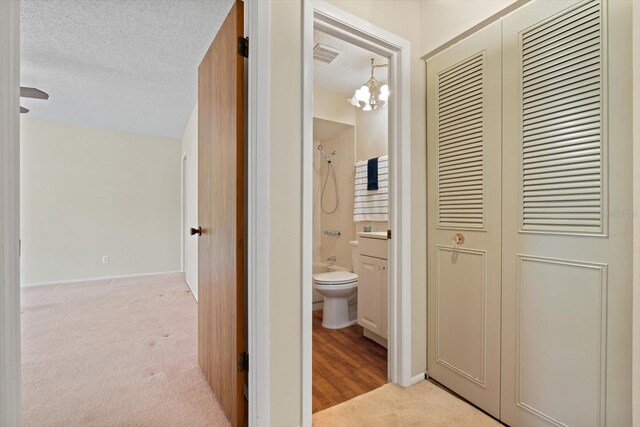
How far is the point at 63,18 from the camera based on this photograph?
2068 millimetres

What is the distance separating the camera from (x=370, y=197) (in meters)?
3.00

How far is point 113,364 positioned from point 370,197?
246 centimetres

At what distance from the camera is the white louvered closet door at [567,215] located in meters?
1.15

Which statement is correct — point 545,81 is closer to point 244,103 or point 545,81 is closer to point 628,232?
point 628,232

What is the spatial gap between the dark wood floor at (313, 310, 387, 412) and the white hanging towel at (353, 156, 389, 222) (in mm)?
1077

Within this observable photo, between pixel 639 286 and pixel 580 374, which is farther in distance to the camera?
pixel 580 374

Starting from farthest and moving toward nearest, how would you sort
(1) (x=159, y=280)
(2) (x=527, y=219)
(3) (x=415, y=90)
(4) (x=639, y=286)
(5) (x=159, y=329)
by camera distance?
(1) (x=159, y=280), (5) (x=159, y=329), (3) (x=415, y=90), (2) (x=527, y=219), (4) (x=639, y=286)

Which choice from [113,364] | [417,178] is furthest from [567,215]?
[113,364]

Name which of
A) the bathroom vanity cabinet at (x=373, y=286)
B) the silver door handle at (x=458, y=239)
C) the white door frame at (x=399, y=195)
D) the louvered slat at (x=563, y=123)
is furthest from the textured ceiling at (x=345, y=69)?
the silver door handle at (x=458, y=239)

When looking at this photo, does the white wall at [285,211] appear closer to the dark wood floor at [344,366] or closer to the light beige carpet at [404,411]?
the light beige carpet at [404,411]

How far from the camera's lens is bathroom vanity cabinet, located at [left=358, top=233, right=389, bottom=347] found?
2305 millimetres
